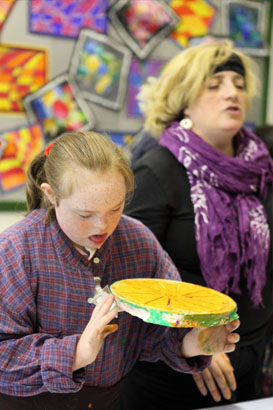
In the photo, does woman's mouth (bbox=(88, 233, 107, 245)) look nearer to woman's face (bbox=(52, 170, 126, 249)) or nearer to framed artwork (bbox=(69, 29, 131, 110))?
woman's face (bbox=(52, 170, 126, 249))

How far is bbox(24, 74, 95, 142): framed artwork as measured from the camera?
244 cm

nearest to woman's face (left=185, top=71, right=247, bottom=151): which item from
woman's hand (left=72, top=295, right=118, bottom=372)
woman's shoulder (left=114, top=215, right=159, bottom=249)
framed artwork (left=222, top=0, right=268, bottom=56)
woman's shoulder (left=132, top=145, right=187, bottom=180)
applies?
woman's shoulder (left=132, top=145, right=187, bottom=180)

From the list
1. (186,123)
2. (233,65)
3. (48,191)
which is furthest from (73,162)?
(233,65)

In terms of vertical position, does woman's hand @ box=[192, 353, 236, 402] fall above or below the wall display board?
below

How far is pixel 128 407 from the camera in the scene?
1.63 meters

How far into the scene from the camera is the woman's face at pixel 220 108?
5.49 ft

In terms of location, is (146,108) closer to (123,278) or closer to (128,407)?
(123,278)

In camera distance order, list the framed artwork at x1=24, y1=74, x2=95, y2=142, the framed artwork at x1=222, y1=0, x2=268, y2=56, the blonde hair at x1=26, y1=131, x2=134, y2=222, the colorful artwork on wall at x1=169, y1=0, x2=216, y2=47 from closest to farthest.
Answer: the blonde hair at x1=26, y1=131, x2=134, y2=222 < the framed artwork at x1=24, y1=74, x2=95, y2=142 < the colorful artwork on wall at x1=169, y1=0, x2=216, y2=47 < the framed artwork at x1=222, y1=0, x2=268, y2=56

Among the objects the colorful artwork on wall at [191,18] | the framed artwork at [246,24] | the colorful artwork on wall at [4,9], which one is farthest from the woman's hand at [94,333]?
the framed artwork at [246,24]

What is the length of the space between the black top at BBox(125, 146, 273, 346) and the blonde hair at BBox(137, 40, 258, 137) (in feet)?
0.73

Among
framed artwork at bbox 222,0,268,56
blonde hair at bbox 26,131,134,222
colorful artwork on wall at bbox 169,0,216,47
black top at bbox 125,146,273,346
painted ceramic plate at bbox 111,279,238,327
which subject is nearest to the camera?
painted ceramic plate at bbox 111,279,238,327

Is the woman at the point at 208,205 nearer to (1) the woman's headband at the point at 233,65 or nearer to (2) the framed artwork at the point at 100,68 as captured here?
(1) the woman's headband at the point at 233,65

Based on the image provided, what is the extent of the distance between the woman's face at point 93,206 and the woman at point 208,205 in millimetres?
493

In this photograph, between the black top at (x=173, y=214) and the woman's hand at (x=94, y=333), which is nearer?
the woman's hand at (x=94, y=333)
